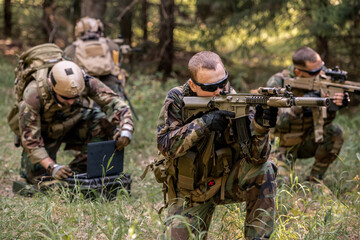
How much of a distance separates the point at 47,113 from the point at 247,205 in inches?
114

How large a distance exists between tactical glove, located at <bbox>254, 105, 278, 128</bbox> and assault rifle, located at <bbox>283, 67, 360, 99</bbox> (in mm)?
2344

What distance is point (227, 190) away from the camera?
11.8ft

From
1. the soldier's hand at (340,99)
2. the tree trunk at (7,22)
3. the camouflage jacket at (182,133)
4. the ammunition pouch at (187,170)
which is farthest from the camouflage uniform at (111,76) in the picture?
the tree trunk at (7,22)

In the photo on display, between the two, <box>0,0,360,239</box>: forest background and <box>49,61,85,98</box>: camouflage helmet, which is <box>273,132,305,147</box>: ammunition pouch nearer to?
<box>0,0,360,239</box>: forest background

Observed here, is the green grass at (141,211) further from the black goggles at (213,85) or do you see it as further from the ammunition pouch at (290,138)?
the black goggles at (213,85)

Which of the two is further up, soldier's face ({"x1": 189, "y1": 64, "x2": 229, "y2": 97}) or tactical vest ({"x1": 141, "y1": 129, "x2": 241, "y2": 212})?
soldier's face ({"x1": 189, "y1": 64, "x2": 229, "y2": 97})

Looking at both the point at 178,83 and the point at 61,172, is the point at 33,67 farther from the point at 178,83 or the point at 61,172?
the point at 178,83

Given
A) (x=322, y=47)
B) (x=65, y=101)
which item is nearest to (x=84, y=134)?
(x=65, y=101)

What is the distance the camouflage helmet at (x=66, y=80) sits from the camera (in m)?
4.91

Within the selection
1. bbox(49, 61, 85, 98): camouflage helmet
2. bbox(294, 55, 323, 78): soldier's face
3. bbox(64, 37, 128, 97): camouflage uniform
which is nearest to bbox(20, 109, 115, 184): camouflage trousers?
bbox(49, 61, 85, 98): camouflage helmet

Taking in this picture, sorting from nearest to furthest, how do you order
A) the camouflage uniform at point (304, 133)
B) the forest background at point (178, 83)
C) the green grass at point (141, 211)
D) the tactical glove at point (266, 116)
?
the tactical glove at point (266, 116), the green grass at point (141, 211), the forest background at point (178, 83), the camouflage uniform at point (304, 133)

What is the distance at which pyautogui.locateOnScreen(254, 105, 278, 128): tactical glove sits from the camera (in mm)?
3082

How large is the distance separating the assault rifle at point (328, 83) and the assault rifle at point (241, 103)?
2.31 m

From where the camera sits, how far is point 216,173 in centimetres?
354
